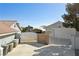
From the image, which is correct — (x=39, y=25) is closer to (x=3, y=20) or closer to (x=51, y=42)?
(x=51, y=42)

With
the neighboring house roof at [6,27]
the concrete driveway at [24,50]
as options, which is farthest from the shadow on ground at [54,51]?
the neighboring house roof at [6,27]

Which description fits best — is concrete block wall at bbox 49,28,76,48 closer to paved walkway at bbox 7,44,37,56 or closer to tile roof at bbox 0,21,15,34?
paved walkway at bbox 7,44,37,56

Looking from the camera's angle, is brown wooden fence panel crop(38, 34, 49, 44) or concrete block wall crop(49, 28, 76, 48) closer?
concrete block wall crop(49, 28, 76, 48)

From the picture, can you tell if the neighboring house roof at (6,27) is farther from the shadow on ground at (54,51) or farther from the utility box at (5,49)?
the shadow on ground at (54,51)

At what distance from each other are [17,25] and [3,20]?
0.24 m

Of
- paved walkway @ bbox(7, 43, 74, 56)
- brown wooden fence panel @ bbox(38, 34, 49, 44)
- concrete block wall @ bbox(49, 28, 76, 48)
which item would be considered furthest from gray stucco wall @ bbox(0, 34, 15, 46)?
concrete block wall @ bbox(49, 28, 76, 48)

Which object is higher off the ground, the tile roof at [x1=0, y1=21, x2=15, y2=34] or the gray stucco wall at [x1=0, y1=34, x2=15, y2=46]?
the tile roof at [x1=0, y1=21, x2=15, y2=34]

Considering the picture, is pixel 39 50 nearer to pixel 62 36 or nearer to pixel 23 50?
pixel 23 50

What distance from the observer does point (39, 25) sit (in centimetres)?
245

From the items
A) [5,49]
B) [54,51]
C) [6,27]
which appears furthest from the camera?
[6,27]

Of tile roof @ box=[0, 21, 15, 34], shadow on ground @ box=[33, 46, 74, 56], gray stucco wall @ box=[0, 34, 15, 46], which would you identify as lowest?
shadow on ground @ box=[33, 46, 74, 56]

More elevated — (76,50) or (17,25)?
(17,25)

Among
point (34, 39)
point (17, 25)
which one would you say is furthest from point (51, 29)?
point (17, 25)

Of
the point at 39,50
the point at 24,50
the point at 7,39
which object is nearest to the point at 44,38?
the point at 39,50
